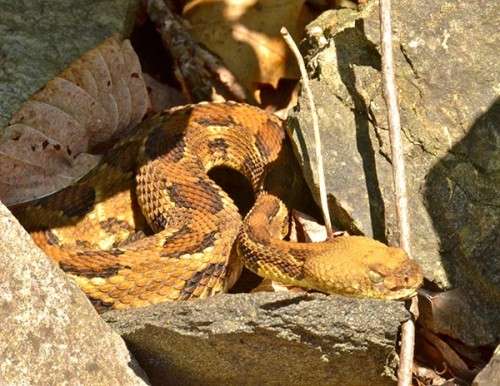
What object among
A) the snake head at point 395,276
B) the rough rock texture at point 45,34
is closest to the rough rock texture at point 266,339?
the snake head at point 395,276

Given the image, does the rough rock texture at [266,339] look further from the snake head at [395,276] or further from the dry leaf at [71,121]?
the dry leaf at [71,121]

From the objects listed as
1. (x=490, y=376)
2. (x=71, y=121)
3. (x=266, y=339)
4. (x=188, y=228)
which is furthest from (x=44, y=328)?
(x=71, y=121)

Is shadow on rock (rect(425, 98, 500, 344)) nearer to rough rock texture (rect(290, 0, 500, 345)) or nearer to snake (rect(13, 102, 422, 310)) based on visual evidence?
rough rock texture (rect(290, 0, 500, 345))

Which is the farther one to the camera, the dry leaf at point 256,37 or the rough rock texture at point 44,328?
the dry leaf at point 256,37

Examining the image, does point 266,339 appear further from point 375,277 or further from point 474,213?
point 474,213

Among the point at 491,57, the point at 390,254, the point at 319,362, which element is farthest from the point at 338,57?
the point at 319,362

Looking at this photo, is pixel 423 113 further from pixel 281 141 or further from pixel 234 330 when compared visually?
pixel 234 330

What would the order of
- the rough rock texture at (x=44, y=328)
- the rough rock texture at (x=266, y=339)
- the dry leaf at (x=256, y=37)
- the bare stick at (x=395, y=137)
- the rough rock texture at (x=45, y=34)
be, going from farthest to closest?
1. the dry leaf at (x=256, y=37)
2. the rough rock texture at (x=45, y=34)
3. the bare stick at (x=395, y=137)
4. the rough rock texture at (x=266, y=339)
5. the rough rock texture at (x=44, y=328)

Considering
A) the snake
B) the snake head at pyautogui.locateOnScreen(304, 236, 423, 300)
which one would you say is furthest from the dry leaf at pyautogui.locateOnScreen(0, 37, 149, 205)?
the snake head at pyautogui.locateOnScreen(304, 236, 423, 300)
